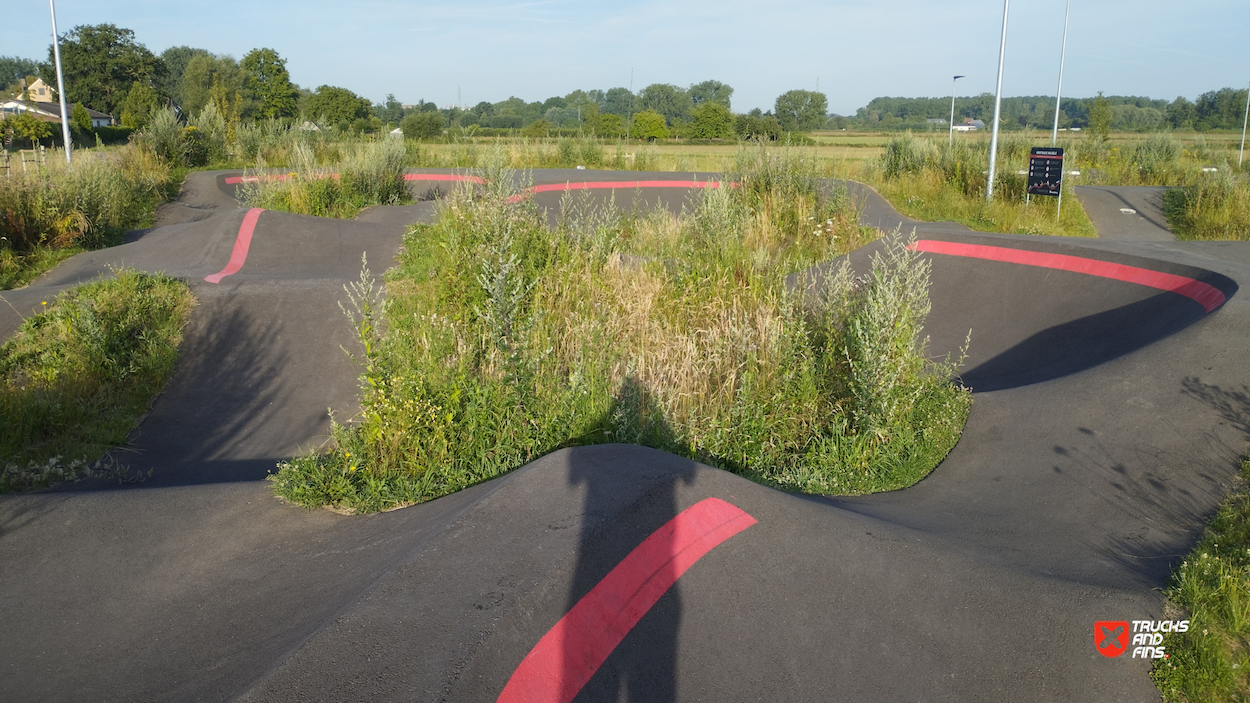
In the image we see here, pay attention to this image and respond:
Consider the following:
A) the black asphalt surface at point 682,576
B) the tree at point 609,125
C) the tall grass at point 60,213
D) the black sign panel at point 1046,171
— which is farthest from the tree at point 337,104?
the black asphalt surface at point 682,576

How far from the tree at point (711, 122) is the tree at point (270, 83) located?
2158cm

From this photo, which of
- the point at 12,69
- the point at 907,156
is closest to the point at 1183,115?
the point at 907,156

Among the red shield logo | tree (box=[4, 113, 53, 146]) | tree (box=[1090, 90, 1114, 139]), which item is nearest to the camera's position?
the red shield logo

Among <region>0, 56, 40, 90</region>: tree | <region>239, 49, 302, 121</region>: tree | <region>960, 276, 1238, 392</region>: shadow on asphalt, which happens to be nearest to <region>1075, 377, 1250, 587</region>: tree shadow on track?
<region>960, 276, 1238, 392</region>: shadow on asphalt

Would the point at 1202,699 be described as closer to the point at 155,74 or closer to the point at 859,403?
the point at 859,403

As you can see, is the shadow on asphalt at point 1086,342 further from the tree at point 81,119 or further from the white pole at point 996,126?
the tree at point 81,119

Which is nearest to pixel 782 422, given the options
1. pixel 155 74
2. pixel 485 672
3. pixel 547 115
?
pixel 485 672

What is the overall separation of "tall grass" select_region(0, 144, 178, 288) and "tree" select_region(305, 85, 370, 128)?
40104 millimetres

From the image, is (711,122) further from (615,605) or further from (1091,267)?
(615,605)

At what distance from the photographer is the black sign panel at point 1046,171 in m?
14.8

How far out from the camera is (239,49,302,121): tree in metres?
50.2

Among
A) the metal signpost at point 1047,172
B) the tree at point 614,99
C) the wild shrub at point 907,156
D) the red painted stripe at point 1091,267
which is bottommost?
the red painted stripe at point 1091,267

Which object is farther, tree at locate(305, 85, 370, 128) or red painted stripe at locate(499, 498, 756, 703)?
tree at locate(305, 85, 370, 128)

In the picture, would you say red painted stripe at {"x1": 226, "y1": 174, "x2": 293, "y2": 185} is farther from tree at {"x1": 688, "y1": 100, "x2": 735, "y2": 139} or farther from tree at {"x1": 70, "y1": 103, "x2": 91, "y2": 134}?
tree at {"x1": 688, "y1": 100, "x2": 735, "y2": 139}
